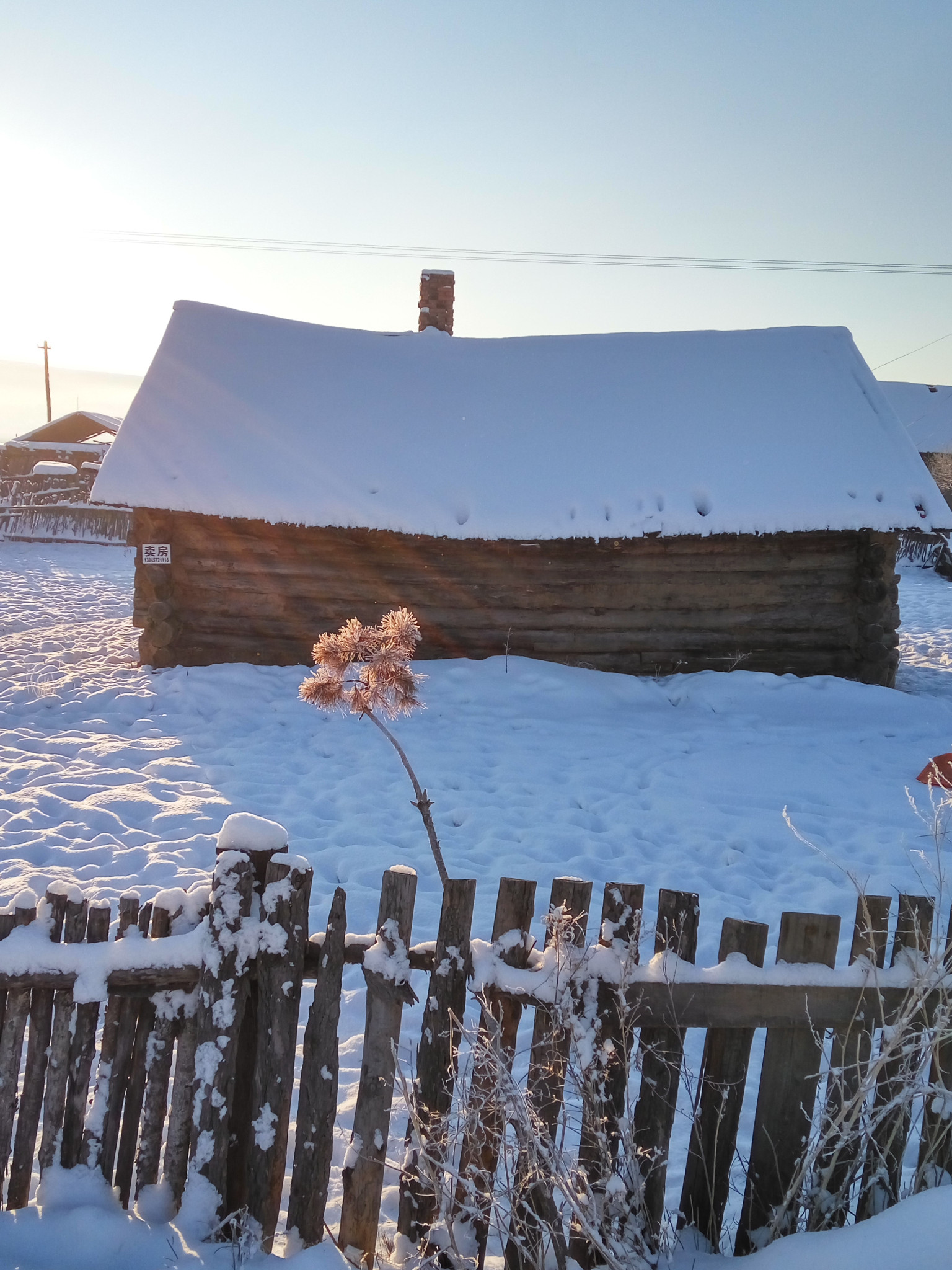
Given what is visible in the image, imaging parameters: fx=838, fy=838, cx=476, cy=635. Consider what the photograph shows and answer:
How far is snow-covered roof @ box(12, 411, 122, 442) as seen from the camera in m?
34.9

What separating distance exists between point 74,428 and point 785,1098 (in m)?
40.0

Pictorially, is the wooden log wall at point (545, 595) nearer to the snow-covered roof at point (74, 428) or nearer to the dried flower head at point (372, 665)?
the dried flower head at point (372, 665)

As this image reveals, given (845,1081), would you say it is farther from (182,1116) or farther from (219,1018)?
(182,1116)

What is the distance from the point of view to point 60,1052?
2.28 metres

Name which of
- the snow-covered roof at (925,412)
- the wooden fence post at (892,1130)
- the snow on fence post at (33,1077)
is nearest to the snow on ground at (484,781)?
the snow on fence post at (33,1077)

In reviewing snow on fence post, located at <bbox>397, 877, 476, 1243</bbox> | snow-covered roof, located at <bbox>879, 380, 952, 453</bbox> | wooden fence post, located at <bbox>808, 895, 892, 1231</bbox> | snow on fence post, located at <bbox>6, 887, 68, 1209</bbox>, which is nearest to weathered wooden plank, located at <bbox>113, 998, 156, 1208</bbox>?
snow on fence post, located at <bbox>6, 887, 68, 1209</bbox>

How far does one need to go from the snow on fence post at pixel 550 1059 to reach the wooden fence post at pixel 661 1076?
0.66ft

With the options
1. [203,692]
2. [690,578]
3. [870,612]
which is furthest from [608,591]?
[203,692]

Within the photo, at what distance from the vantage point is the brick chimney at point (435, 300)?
12898 mm

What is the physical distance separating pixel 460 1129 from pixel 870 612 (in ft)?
28.1

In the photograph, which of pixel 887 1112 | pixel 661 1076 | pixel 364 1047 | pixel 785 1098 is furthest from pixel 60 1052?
pixel 887 1112

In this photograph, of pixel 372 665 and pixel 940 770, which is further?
pixel 940 770

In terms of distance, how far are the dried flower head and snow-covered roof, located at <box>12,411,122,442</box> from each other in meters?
35.4

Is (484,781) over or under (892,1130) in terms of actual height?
under
